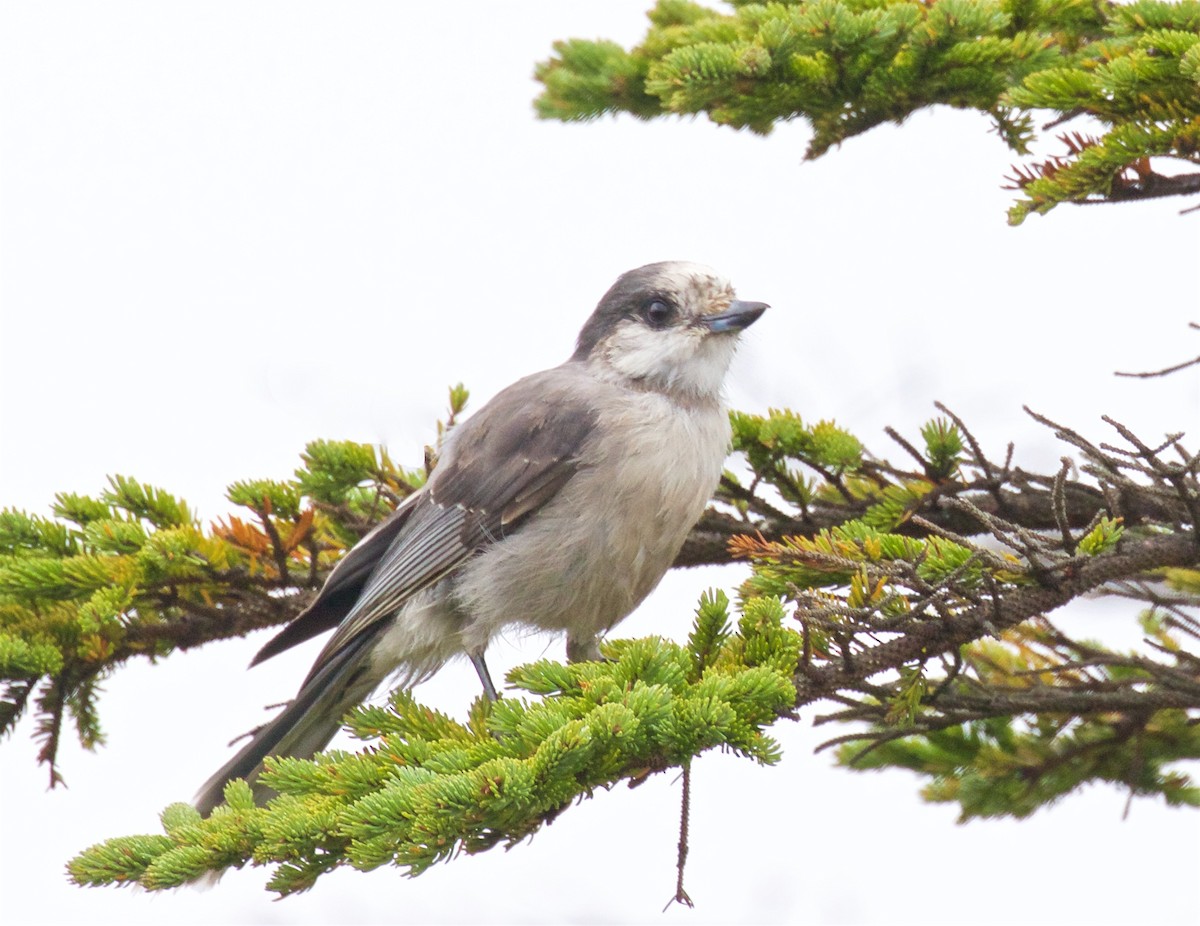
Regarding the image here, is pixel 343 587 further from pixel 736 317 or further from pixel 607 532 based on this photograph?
pixel 736 317

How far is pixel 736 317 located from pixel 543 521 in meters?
0.82

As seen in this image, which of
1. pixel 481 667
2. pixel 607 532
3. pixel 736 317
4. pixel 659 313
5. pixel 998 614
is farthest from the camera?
pixel 659 313

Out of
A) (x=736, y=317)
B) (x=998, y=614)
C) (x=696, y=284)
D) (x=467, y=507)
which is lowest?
(x=998, y=614)

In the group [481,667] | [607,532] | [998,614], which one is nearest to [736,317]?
[607,532]

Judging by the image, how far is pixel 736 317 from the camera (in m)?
3.99

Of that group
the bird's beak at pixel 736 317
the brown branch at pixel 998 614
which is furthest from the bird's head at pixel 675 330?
the brown branch at pixel 998 614

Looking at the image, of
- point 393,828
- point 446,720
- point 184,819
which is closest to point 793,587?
point 446,720

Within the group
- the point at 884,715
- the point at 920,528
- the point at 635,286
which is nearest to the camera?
the point at 884,715

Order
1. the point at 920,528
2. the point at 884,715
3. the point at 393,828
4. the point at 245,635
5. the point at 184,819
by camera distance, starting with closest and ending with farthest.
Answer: the point at 393,828 < the point at 184,819 < the point at 884,715 < the point at 920,528 < the point at 245,635

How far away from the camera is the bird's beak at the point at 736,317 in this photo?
3.96 metres

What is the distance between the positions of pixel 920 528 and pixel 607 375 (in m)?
1.03

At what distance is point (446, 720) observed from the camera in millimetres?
2713

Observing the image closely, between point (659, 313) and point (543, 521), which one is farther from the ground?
point (659, 313)

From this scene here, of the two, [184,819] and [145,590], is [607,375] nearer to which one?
[145,590]
